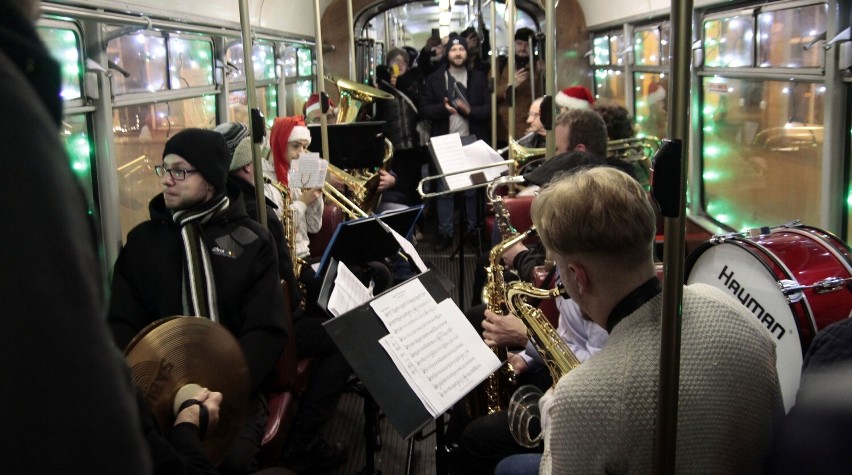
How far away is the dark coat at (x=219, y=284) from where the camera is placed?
9.42 ft

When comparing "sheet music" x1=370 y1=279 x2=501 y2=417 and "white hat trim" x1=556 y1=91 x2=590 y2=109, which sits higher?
"white hat trim" x1=556 y1=91 x2=590 y2=109

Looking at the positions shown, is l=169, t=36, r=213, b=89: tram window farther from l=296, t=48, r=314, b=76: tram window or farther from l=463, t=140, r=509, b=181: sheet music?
l=296, t=48, r=314, b=76: tram window

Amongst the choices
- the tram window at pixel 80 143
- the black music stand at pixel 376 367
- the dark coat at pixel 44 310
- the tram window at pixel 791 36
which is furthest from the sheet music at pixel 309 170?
the dark coat at pixel 44 310

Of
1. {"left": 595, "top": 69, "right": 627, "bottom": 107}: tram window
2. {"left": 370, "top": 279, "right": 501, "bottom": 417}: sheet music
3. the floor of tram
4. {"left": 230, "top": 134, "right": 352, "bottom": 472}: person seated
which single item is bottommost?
the floor of tram

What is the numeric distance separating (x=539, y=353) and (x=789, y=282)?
0.81 m

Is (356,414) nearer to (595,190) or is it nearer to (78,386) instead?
(595,190)

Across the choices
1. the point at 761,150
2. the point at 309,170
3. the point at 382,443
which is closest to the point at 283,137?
the point at 309,170

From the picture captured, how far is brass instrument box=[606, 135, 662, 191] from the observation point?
17.2 feet

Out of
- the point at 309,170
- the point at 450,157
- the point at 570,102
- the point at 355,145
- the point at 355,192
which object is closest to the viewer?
the point at 309,170

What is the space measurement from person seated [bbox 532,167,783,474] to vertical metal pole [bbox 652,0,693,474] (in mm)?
131

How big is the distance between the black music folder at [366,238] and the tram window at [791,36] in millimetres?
2166

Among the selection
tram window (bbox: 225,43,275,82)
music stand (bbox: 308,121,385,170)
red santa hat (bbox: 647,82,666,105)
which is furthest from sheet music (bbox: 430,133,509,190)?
red santa hat (bbox: 647,82,666,105)

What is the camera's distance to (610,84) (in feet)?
29.1

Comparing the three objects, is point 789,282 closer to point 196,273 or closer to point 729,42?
point 196,273
